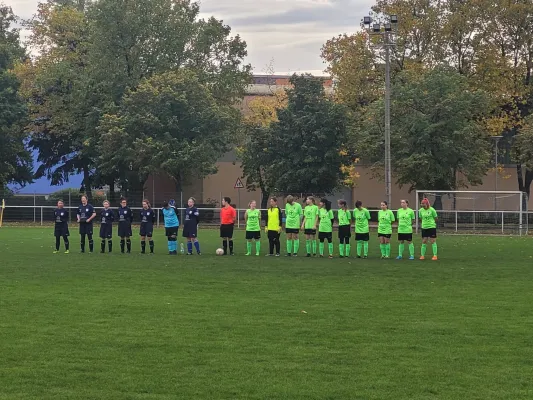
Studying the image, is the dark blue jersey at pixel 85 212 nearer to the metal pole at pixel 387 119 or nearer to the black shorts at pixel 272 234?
the black shorts at pixel 272 234

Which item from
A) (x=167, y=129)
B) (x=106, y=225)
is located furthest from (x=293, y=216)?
(x=167, y=129)

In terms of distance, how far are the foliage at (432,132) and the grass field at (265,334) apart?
2259 cm

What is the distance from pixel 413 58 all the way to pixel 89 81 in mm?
19314

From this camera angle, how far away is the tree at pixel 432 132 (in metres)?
40.9

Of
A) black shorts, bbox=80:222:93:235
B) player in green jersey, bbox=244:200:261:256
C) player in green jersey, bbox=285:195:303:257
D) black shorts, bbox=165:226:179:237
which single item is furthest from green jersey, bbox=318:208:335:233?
black shorts, bbox=80:222:93:235

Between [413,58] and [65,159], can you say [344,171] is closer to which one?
[413,58]

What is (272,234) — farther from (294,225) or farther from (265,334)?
(265,334)

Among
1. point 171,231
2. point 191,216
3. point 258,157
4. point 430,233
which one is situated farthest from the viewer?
point 258,157

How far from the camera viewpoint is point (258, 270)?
1895 centimetres

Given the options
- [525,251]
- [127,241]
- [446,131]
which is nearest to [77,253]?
[127,241]

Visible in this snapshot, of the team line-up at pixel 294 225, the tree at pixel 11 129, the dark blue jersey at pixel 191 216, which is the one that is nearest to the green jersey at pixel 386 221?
the team line-up at pixel 294 225

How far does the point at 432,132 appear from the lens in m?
41.1

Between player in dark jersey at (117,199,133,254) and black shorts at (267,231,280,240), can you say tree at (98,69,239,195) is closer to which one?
player in dark jersey at (117,199,133,254)

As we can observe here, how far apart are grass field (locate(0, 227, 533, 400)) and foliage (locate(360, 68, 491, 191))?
22.6 meters
